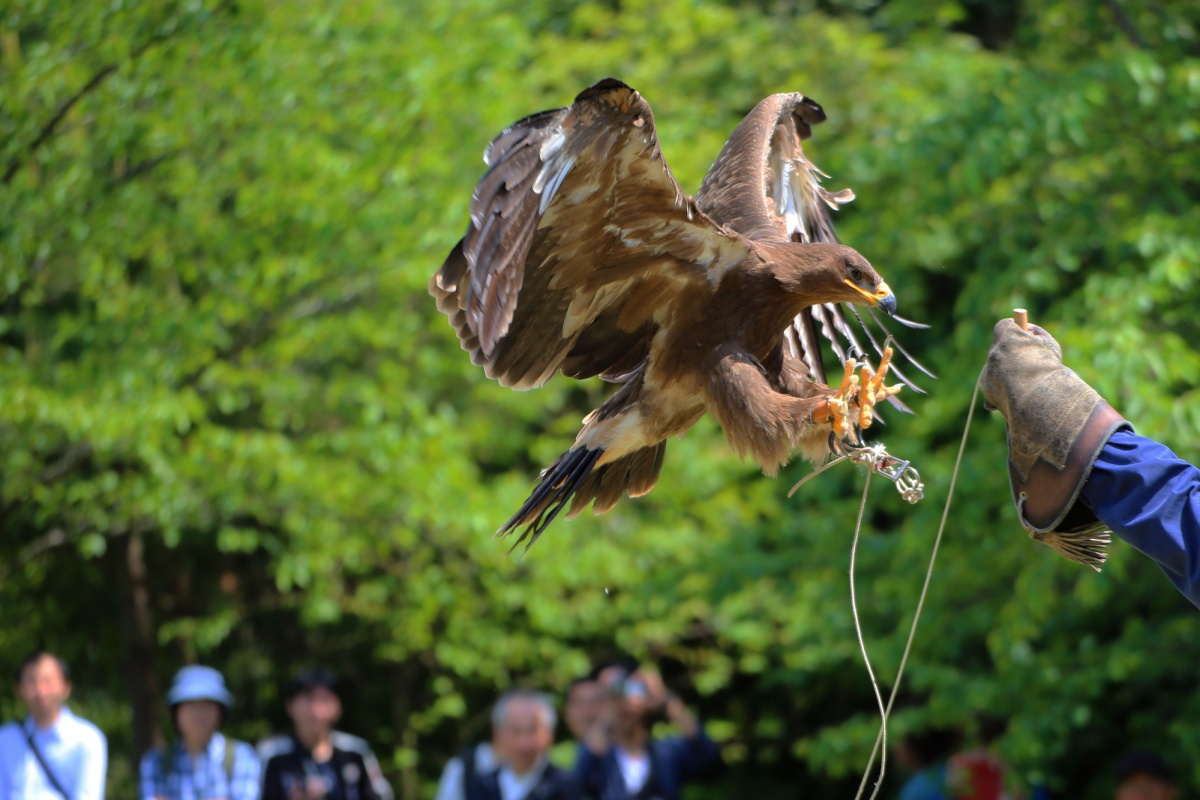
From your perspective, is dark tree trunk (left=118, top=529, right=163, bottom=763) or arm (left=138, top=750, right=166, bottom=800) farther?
dark tree trunk (left=118, top=529, right=163, bottom=763)

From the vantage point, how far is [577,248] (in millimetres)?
3656

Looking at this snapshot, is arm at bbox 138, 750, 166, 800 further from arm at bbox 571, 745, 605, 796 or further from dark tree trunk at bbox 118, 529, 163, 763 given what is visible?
dark tree trunk at bbox 118, 529, 163, 763

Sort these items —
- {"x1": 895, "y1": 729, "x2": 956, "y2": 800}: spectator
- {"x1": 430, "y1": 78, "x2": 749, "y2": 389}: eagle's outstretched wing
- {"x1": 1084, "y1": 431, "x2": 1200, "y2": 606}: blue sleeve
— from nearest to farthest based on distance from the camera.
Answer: {"x1": 1084, "y1": 431, "x2": 1200, "y2": 606}: blue sleeve, {"x1": 430, "y1": 78, "x2": 749, "y2": 389}: eagle's outstretched wing, {"x1": 895, "y1": 729, "x2": 956, "y2": 800}: spectator

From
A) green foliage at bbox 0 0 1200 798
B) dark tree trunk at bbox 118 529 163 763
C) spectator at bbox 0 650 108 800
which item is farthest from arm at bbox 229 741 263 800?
dark tree trunk at bbox 118 529 163 763

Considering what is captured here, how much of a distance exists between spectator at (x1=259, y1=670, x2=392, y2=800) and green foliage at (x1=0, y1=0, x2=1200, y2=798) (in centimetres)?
99

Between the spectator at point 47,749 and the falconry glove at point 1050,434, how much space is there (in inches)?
153

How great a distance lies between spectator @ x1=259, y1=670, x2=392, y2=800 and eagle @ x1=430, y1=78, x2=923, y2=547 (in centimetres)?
225

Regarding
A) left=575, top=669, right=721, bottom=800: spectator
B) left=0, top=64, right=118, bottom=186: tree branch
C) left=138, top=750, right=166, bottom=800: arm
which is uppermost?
left=0, top=64, right=118, bottom=186: tree branch

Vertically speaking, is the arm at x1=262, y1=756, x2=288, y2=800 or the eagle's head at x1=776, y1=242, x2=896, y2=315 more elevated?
the eagle's head at x1=776, y1=242, x2=896, y2=315

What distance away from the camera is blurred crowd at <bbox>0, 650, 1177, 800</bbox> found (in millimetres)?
5070

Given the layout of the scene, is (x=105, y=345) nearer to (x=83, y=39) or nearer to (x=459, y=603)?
(x=83, y=39)

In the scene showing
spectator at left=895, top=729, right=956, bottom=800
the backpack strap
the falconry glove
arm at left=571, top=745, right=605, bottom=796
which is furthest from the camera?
spectator at left=895, top=729, right=956, bottom=800

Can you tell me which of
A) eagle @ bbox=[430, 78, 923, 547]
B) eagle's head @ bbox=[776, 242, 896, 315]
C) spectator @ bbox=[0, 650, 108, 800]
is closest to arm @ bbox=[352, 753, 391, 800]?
spectator @ bbox=[0, 650, 108, 800]

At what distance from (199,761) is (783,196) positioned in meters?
3.17
